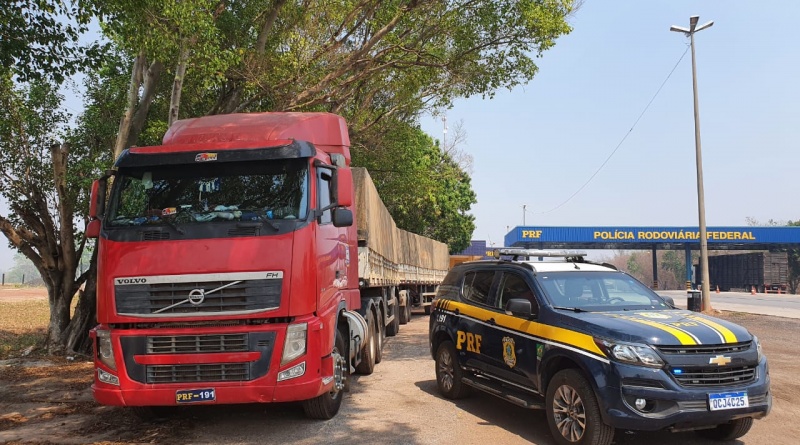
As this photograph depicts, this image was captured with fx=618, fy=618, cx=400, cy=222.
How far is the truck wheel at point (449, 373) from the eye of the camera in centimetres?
780

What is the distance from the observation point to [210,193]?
6375 mm

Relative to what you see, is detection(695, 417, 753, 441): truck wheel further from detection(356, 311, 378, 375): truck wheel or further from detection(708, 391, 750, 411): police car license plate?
detection(356, 311, 378, 375): truck wheel

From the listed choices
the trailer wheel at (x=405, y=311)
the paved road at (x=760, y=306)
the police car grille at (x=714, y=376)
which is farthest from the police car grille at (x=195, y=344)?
the paved road at (x=760, y=306)

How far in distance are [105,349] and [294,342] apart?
6.06ft

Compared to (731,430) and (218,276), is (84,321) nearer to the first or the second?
(218,276)

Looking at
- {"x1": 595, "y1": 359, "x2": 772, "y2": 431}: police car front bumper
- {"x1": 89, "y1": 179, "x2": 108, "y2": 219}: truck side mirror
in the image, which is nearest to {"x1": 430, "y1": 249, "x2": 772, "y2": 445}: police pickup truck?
{"x1": 595, "y1": 359, "x2": 772, "y2": 431}: police car front bumper

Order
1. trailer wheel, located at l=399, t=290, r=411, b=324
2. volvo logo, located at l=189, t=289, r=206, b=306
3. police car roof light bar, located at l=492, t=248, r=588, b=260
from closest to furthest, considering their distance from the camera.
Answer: volvo logo, located at l=189, t=289, r=206, b=306, police car roof light bar, located at l=492, t=248, r=588, b=260, trailer wheel, located at l=399, t=290, r=411, b=324

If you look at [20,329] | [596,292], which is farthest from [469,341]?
[20,329]

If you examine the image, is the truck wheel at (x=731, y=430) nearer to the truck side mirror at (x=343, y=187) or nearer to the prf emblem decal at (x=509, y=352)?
the prf emblem decal at (x=509, y=352)

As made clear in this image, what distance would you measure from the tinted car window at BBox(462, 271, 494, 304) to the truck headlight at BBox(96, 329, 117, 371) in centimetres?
411

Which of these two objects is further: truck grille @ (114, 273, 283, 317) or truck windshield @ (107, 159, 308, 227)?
truck windshield @ (107, 159, 308, 227)

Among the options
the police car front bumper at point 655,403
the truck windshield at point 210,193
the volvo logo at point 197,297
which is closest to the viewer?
the police car front bumper at point 655,403

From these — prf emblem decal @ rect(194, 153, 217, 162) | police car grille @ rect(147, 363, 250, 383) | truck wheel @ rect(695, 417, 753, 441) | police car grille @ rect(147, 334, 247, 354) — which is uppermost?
prf emblem decal @ rect(194, 153, 217, 162)

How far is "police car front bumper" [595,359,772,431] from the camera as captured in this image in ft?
16.6
